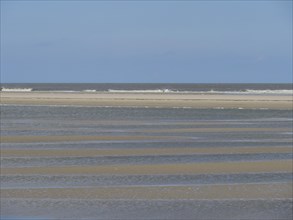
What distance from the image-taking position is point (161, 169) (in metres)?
14.1

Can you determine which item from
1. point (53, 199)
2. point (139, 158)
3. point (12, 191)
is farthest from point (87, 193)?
point (139, 158)

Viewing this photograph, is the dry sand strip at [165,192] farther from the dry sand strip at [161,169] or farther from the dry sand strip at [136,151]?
the dry sand strip at [136,151]

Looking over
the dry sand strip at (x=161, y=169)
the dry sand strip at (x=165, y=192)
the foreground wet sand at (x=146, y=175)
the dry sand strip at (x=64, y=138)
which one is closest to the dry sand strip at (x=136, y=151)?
the foreground wet sand at (x=146, y=175)

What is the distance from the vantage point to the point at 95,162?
15.4 metres

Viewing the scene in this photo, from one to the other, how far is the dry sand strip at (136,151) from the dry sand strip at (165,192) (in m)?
5.48

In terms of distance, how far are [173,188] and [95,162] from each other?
4207 mm

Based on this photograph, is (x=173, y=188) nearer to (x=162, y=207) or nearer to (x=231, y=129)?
(x=162, y=207)

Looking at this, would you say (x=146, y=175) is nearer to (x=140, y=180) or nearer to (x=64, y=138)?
(x=140, y=180)

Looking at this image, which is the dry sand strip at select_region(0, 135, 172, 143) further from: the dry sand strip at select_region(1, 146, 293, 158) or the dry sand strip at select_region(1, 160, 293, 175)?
the dry sand strip at select_region(1, 160, 293, 175)

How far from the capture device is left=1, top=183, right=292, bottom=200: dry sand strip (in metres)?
10.8

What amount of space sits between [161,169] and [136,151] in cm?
393

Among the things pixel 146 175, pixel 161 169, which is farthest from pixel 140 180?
pixel 161 169

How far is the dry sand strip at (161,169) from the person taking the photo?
13.7 m

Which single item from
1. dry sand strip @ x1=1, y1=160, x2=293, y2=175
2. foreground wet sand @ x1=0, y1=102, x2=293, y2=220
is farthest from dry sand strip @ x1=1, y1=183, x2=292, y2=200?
dry sand strip @ x1=1, y1=160, x2=293, y2=175
